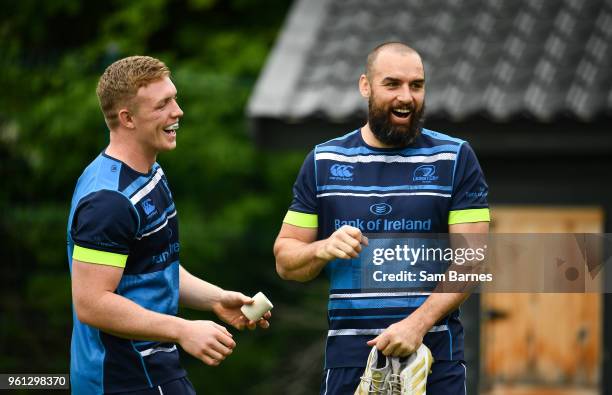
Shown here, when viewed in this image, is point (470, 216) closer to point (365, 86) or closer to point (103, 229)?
point (365, 86)

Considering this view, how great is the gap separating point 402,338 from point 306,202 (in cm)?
65

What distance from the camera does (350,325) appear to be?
4203 mm

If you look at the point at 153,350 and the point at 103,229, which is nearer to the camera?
the point at 103,229

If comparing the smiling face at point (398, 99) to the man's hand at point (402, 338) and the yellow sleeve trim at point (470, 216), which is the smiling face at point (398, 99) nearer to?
the yellow sleeve trim at point (470, 216)

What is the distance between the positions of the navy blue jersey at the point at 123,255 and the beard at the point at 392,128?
0.81 m

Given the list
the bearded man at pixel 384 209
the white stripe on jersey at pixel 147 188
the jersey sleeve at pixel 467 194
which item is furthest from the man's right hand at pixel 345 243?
the white stripe on jersey at pixel 147 188

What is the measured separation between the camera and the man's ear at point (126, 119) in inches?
157

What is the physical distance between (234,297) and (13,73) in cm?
499

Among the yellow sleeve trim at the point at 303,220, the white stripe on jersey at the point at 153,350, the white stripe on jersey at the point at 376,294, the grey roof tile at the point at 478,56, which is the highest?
the grey roof tile at the point at 478,56

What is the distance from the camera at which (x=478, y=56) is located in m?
7.74

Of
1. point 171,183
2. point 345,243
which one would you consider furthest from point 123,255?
point 171,183

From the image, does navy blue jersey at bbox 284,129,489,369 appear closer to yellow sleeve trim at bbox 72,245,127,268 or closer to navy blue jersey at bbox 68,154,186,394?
navy blue jersey at bbox 68,154,186,394

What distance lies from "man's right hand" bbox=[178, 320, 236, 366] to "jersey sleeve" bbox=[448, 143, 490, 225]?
96 centimetres

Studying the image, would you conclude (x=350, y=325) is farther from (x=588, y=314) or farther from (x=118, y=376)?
(x=588, y=314)
